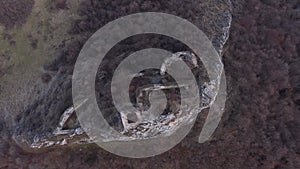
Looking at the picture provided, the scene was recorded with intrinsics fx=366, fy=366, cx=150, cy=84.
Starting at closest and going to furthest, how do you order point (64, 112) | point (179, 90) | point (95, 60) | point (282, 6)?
point (179, 90) < point (64, 112) < point (95, 60) < point (282, 6)

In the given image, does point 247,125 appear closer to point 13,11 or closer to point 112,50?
point 112,50

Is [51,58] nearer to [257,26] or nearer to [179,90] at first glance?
[179,90]

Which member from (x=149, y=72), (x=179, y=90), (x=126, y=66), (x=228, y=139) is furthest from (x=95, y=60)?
(x=228, y=139)

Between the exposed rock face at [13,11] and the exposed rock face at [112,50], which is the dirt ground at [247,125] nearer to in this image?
the exposed rock face at [112,50]

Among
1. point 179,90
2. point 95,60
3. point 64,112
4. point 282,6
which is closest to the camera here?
point 179,90

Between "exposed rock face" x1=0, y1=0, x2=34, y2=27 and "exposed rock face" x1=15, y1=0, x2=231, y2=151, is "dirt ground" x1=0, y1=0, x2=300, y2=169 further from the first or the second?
"exposed rock face" x1=0, y1=0, x2=34, y2=27

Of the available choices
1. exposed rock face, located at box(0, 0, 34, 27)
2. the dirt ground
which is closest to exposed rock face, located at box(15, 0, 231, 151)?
the dirt ground
